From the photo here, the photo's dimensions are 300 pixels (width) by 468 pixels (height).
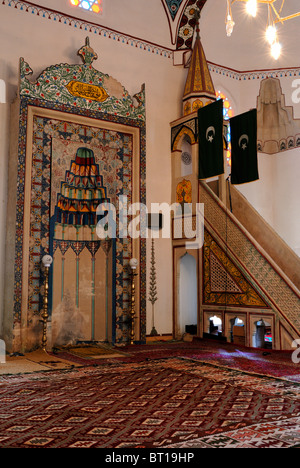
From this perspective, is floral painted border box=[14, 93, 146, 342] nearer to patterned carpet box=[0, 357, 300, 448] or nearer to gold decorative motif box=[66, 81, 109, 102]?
gold decorative motif box=[66, 81, 109, 102]

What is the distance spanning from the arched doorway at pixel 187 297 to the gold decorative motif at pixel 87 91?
118 inches

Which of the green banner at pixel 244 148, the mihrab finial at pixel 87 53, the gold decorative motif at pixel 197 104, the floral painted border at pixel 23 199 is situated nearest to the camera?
the floral painted border at pixel 23 199

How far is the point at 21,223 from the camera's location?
626cm

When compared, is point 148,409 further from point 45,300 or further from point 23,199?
point 23,199

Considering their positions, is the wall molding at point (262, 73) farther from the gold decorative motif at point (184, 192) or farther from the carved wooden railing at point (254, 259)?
the carved wooden railing at point (254, 259)

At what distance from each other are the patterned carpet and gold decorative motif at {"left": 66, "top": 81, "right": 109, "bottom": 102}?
4.14m

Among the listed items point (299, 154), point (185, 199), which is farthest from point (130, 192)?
point (299, 154)

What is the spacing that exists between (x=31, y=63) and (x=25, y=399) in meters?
5.05

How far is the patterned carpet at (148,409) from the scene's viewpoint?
2732 millimetres

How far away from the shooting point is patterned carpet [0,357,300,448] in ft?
8.96

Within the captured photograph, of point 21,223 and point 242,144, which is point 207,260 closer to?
point 242,144

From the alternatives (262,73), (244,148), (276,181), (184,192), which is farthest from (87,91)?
(276,181)

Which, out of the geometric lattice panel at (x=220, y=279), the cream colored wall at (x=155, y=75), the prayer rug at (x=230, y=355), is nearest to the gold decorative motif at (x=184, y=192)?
the cream colored wall at (x=155, y=75)

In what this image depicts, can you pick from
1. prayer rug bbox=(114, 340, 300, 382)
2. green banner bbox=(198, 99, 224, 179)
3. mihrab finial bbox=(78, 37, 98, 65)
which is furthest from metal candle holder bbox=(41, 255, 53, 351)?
mihrab finial bbox=(78, 37, 98, 65)
